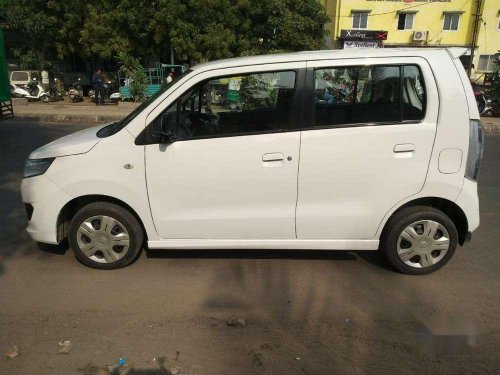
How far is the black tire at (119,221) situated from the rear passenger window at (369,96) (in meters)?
1.79

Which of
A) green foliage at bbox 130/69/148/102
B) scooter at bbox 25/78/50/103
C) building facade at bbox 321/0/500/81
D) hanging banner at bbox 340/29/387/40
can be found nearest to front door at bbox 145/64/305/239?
green foliage at bbox 130/69/148/102

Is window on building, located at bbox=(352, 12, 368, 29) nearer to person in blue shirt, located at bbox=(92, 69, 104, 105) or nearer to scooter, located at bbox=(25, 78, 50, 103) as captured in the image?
person in blue shirt, located at bbox=(92, 69, 104, 105)

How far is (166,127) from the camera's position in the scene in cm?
367

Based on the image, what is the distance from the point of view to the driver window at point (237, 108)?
3619 mm

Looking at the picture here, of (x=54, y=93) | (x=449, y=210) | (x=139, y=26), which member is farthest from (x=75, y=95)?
(x=449, y=210)

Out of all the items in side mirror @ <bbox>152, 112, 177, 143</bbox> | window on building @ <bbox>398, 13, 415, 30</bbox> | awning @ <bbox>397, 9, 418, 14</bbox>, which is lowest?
side mirror @ <bbox>152, 112, 177, 143</bbox>

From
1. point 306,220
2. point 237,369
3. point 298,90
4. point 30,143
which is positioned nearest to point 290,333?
point 237,369

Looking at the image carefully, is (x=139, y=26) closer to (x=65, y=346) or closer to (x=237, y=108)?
(x=237, y=108)

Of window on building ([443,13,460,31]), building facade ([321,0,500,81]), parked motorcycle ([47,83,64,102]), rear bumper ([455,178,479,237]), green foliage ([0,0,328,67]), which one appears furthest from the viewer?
window on building ([443,13,460,31])

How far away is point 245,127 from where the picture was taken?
11.9ft

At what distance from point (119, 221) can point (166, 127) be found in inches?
36.0

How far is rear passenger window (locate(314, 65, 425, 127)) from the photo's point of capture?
3.61m

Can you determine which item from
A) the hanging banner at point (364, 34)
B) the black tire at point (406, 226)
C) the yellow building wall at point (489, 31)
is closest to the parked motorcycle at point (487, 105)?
the black tire at point (406, 226)

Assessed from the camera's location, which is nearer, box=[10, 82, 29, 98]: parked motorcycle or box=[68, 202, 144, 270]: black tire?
box=[68, 202, 144, 270]: black tire
